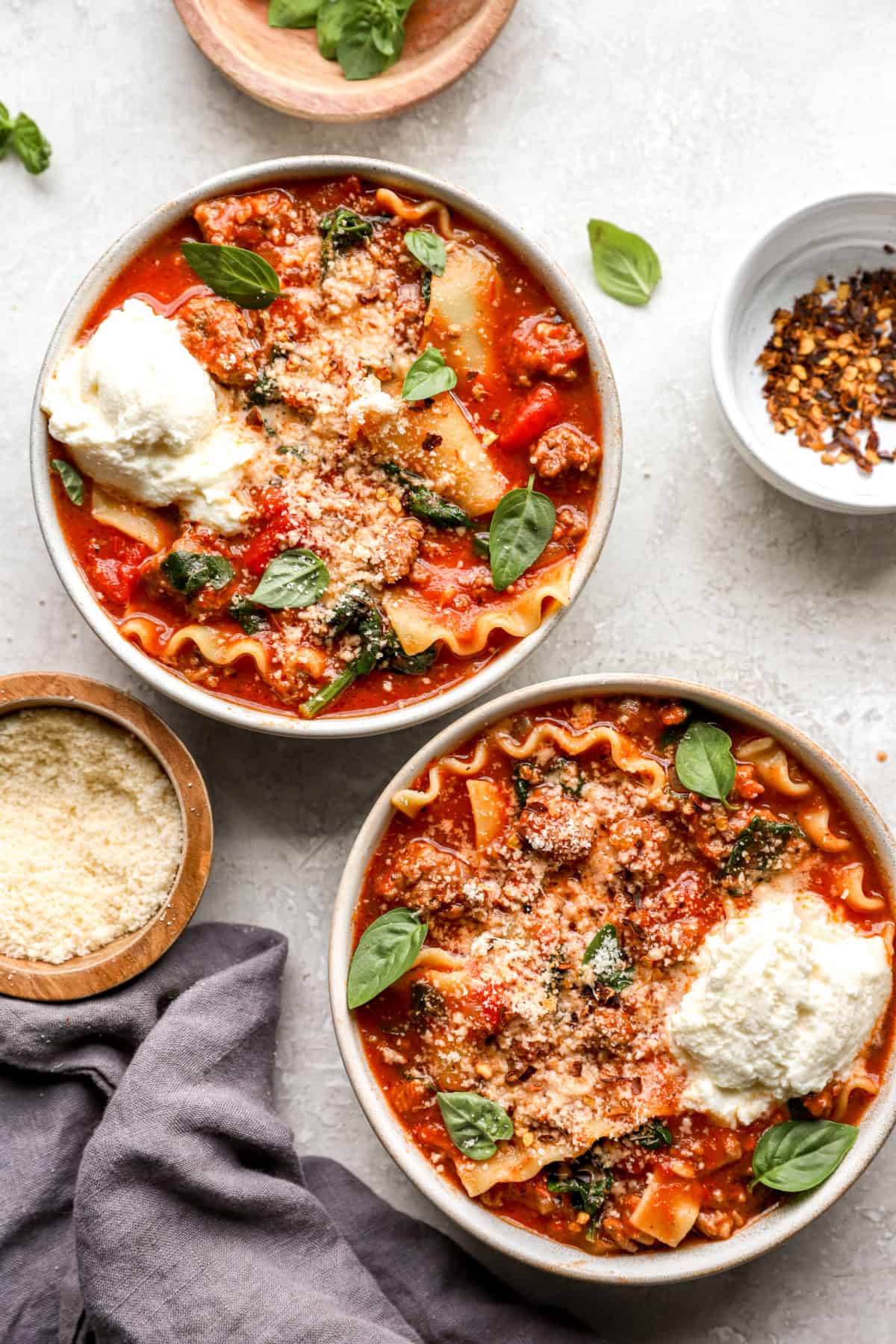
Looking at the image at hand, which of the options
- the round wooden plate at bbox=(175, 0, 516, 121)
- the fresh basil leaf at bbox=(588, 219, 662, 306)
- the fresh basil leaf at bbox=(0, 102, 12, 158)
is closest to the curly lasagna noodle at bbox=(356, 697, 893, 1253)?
the fresh basil leaf at bbox=(588, 219, 662, 306)

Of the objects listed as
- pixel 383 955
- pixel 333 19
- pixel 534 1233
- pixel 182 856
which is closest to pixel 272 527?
pixel 182 856

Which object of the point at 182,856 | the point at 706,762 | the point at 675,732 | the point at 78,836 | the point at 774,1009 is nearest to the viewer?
the point at 774,1009

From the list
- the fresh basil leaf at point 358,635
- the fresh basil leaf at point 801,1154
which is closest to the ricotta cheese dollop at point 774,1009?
the fresh basil leaf at point 801,1154

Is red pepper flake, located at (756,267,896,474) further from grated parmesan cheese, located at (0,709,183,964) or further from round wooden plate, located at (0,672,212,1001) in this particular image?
grated parmesan cheese, located at (0,709,183,964)

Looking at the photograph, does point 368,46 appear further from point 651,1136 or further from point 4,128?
point 651,1136

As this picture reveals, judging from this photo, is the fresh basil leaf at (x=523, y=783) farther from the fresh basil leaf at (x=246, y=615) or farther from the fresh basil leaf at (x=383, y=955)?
the fresh basil leaf at (x=246, y=615)

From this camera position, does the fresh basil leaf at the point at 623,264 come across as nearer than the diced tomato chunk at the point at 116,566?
No

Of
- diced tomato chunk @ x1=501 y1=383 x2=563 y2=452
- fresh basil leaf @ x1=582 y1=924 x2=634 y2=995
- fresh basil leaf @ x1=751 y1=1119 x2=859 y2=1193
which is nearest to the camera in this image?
fresh basil leaf @ x1=751 y1=1119 x2=859 y2=1193
